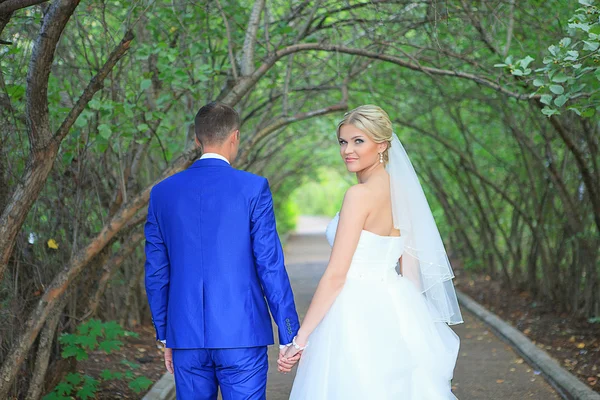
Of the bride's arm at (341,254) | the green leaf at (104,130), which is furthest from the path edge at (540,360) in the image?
the green leaf at (104,130)

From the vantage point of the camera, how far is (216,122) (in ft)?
12.3

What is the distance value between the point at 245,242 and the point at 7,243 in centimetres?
156

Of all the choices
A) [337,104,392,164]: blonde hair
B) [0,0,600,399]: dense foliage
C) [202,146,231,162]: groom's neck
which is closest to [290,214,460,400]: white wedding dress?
[337,104,392,164]: blonde hair

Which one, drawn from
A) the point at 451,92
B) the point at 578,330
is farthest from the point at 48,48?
the point at 451,92

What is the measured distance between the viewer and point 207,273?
3.65m

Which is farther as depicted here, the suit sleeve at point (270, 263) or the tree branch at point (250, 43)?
the tree branch at point (250, 43)

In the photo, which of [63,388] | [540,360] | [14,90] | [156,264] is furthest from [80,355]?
[540,360]

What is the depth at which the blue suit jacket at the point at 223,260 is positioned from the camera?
3.62 meters

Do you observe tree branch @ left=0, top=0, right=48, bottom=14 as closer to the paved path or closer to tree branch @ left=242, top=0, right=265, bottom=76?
tree branch @ left=242, top=0, right=265, bottom=76

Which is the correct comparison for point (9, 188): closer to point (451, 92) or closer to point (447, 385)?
point (447, 385)

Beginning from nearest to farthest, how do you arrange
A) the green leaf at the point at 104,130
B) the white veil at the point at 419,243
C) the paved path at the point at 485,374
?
the white veil at the point at 419,243 → the green leaf at the point at 104,130 → the paved path at the point at 485,374

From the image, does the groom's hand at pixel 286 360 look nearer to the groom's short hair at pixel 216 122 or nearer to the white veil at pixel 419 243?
the white veil at pixel 419 243

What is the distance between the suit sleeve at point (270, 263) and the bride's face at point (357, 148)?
0.49 m

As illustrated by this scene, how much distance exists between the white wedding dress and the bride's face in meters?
0.36
